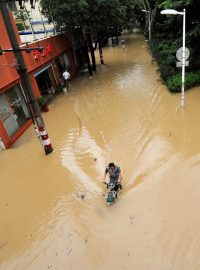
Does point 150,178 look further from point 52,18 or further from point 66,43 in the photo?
point 66,43

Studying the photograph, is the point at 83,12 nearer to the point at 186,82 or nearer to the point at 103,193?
the point at 186,82

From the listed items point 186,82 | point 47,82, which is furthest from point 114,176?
point 47,82

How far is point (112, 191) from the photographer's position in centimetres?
772

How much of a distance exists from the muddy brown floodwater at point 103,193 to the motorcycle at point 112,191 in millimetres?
223

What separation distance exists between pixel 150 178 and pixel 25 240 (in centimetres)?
425

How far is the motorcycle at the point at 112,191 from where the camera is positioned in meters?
7.53

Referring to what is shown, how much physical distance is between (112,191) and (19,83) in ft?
28.5

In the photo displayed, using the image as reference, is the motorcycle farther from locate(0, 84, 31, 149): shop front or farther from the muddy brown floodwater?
locate(0, 84, 31, 149): shop front

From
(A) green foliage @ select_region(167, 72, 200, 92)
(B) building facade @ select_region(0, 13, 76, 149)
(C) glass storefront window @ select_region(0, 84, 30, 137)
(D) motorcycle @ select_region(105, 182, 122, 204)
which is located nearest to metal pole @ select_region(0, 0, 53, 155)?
(B) building facade @ select_region(0, 13, 76, 149)

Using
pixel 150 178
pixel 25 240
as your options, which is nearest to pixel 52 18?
pixel 150 178

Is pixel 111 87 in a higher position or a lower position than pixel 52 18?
lower

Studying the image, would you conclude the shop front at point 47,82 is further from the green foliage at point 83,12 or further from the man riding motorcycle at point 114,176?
the man riding motorcycle at point 114,176

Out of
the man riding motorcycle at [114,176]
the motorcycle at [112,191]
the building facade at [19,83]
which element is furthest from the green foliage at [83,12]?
the motorcycle at [112,191]

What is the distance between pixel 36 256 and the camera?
6.64 meters
